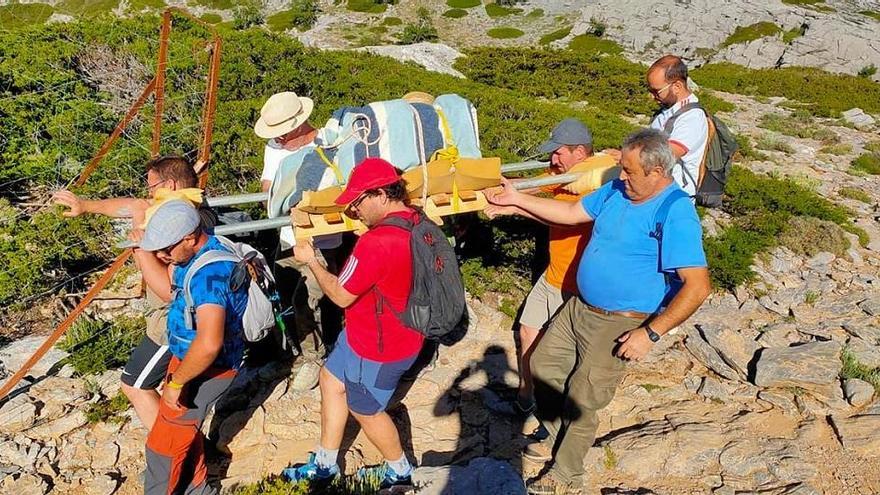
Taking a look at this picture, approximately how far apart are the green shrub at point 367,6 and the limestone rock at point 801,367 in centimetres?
4916

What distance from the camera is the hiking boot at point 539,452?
181 inches

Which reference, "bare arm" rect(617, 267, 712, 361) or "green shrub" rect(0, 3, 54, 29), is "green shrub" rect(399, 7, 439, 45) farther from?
"bare arm" rect(617, 267, 712, 361)

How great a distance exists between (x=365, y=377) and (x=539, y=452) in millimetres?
1833

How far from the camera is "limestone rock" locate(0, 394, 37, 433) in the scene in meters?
4.37

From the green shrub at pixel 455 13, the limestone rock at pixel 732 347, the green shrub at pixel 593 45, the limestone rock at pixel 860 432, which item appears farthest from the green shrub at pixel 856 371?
the green shrub at pixel 455 13

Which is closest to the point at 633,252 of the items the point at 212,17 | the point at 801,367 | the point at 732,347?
the point at 801,367

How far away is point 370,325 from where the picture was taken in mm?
3398

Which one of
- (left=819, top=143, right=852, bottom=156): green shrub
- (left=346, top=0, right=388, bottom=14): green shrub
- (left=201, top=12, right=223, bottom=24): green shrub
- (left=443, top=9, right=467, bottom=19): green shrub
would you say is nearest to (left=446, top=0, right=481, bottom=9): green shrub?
(left=443, top=9, right=467, bottom=19): green shrub

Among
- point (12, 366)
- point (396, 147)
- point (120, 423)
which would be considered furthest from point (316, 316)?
point (12, 366)

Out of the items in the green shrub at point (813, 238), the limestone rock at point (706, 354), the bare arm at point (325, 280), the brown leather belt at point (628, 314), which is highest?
the bare arm at point (325, 280)

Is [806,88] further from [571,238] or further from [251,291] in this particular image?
[251,291]

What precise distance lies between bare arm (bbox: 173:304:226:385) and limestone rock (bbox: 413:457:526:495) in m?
1.57

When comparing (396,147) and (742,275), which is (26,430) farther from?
(742,275)

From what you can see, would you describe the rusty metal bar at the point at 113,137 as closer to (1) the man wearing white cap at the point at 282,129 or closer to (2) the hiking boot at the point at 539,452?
(1) the man wearing white cap at the point at 282,129
